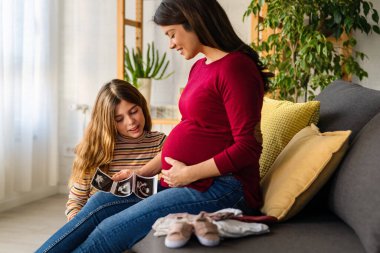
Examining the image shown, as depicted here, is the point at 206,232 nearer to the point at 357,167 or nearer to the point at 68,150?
the point at 357,167

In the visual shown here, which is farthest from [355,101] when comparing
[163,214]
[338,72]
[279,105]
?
[338,72]

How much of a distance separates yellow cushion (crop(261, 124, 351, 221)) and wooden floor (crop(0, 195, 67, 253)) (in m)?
1.72

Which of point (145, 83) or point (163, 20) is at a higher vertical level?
point (163, 20)

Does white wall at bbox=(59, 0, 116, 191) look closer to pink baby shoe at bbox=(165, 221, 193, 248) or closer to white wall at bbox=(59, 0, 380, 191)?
white wall at bbox=(59, 0, 380, 191)

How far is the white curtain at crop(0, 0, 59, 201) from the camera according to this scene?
134 inches

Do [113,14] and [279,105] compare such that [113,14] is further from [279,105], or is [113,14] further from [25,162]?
[279,105]

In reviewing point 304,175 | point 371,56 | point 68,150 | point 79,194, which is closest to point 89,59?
point 68,150

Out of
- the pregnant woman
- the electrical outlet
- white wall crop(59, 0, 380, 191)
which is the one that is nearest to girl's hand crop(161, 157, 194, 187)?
the pregnant woman

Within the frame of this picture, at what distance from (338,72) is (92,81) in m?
1.99

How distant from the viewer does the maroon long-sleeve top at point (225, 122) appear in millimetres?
1469

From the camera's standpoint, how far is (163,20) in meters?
1.58

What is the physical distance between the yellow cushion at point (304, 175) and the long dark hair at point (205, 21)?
0.28 m

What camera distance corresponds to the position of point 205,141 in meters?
1.56

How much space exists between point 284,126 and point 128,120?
2.07 feet
